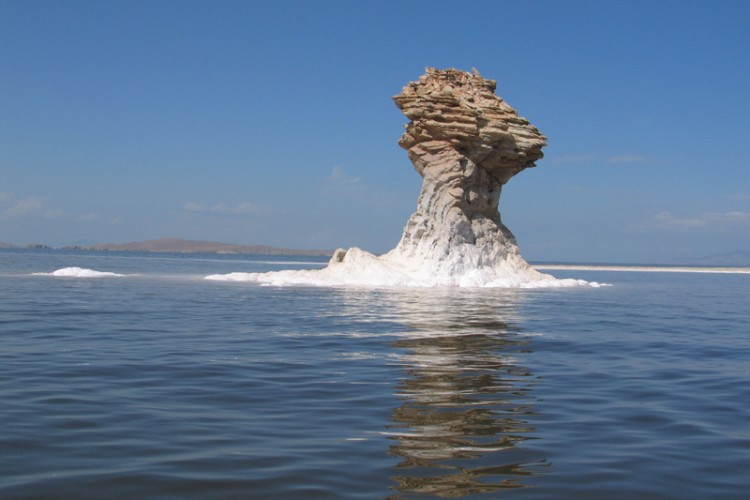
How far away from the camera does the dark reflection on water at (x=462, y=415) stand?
555 centimetres

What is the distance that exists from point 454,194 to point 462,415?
100 ft

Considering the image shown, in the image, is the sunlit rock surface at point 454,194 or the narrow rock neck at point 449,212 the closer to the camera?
the sunlit rock surface at point 454,194

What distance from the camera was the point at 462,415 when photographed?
25.0 ft

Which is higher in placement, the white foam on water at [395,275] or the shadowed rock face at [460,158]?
the shadowed rock face at [460,158]

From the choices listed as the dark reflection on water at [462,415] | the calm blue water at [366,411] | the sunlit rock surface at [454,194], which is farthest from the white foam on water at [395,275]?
the dark reflection on water at [462,415]

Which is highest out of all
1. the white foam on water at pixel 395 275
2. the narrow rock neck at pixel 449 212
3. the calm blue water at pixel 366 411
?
the narrow rock neck at pixel 449 212

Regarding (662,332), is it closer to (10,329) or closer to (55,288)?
(10,329)

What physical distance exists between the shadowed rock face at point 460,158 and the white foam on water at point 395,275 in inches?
17.9

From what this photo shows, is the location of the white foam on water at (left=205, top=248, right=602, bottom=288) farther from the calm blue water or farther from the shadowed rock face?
the calm blue water

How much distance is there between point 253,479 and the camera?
211 inches

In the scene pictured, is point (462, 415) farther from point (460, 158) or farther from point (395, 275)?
point (460, 158)

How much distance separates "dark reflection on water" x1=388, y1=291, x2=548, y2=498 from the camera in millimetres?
5551

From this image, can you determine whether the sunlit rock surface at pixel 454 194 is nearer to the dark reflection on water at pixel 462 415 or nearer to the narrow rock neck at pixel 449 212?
the narrow rock neck at pixel 449 212

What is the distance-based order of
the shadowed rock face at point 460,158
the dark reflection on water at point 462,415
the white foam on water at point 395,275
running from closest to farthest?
the dark reflection on water at point 462,415 → the white foam on water at point 395,275 → the shadowed rock face at point 460,158
